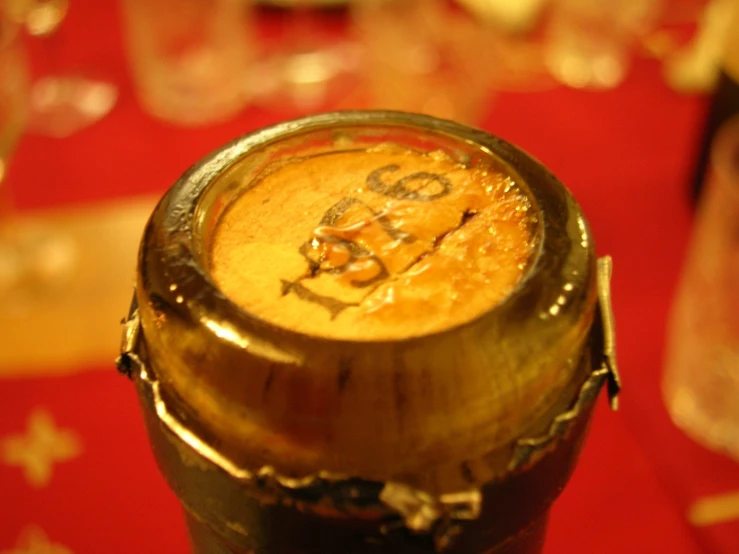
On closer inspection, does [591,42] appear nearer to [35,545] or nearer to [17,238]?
[17,238]

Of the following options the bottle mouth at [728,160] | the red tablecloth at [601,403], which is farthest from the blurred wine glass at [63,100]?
the bottle mouth at [728,160]

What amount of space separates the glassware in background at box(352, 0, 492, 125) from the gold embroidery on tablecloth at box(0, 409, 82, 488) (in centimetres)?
65

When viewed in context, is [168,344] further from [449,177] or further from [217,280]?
[449,177]

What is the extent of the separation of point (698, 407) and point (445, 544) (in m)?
0.61

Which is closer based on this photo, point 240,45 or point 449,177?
point 449,177

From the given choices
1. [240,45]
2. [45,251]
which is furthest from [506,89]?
[45,251]

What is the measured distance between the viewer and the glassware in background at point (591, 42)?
122cm

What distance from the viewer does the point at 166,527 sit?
667mm

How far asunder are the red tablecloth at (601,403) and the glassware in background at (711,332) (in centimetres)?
2

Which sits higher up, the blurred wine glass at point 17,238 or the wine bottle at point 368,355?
the wine bottle at point 368,355

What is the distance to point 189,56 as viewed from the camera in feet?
4.23

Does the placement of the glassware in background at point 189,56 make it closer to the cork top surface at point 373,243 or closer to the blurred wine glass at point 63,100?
the blurred wine glass at point 63,100

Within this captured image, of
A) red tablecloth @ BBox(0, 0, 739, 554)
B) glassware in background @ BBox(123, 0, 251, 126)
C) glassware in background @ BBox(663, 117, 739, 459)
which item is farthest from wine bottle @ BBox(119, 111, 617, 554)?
glassware in background @ BBox(123, 0, 251, 126)

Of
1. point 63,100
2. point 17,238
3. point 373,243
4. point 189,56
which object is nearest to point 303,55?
point 189,56
